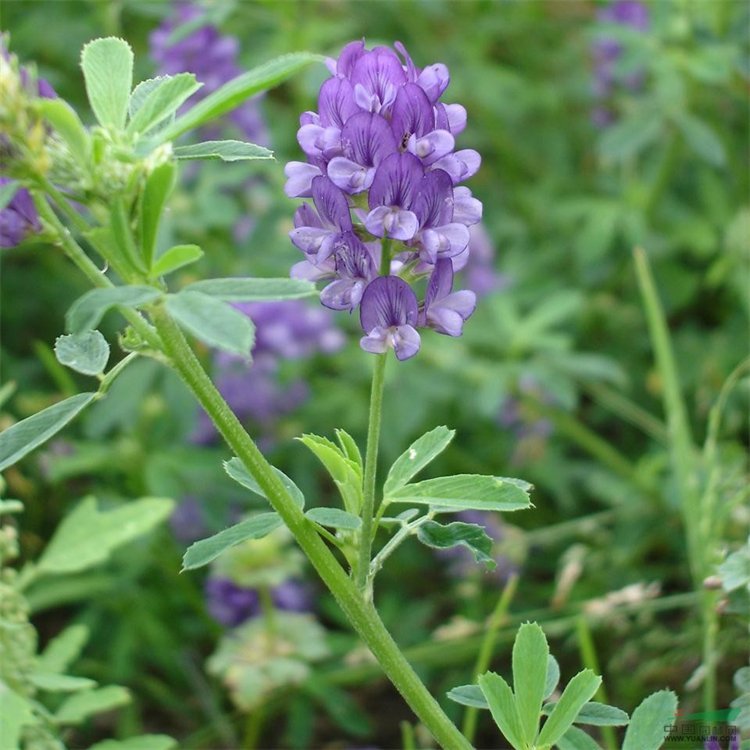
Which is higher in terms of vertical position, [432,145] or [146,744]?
[432,145]

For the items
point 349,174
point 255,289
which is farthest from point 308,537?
point 349,174

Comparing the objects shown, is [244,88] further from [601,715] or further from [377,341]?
A: [601,715]

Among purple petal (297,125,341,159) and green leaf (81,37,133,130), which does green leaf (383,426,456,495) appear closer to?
purple petal (297,125,341,159)

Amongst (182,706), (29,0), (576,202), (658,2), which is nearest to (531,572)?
(182,706)

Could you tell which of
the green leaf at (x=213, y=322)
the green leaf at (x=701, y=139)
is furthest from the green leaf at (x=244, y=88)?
the green leaf at (x=701, y=139)

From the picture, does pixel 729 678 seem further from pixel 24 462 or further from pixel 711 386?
pixel 24 462

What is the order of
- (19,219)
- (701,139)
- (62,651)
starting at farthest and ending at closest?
(701,139), (62,651), (19,219)

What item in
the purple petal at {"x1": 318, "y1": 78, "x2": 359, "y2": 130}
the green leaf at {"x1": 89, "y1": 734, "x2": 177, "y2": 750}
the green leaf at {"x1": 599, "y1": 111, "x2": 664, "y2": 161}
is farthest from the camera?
the green leaf at {"x1": 599, "y1": 111, "x2": 664, "y2": 161}

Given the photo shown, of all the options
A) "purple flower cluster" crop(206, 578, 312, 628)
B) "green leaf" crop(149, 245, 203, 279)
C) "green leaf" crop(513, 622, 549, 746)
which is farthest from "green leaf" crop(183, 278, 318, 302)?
"purple flower cluster" crop(206, 578, 312, 628)
